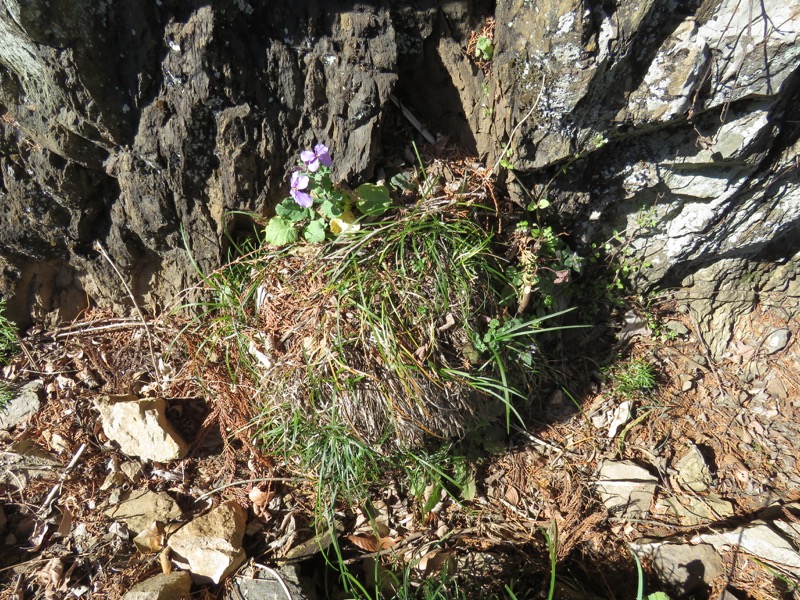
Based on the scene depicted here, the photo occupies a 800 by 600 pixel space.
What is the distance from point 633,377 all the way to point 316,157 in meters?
2.41

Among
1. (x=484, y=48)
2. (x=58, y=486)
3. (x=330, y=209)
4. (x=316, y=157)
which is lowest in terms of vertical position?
(x=58, y=486)

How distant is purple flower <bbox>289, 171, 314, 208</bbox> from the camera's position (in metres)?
2.61

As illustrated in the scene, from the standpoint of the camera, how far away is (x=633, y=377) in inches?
133

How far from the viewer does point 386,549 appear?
→ 293 centimetres

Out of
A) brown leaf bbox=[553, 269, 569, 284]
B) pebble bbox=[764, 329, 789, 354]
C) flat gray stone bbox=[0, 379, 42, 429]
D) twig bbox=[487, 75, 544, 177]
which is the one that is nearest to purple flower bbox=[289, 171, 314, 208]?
twig bbox=[487, 75, 544, 177]

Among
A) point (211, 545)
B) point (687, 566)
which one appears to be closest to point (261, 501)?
point (211, 545)

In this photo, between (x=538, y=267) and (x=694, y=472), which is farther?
(x=694, y=472)

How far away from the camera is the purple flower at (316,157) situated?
2625 millimetres

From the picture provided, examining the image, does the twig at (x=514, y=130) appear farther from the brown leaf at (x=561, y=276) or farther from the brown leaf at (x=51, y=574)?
the brown leaf at (x=51, y=574)

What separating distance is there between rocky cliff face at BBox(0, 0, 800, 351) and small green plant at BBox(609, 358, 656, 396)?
707mm

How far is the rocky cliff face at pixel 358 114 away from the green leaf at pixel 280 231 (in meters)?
0.23

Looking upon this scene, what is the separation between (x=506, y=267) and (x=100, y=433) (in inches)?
102

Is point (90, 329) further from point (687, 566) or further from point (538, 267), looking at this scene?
point (687, 566)

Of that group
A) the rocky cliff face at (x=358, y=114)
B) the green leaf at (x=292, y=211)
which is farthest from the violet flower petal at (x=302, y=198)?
the rocky cliff face at (x=358, y=114)
